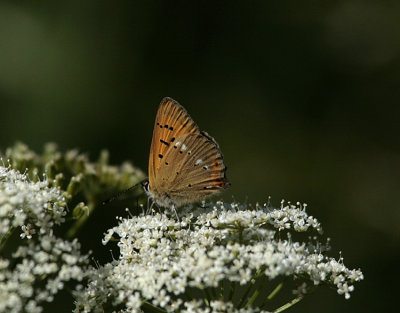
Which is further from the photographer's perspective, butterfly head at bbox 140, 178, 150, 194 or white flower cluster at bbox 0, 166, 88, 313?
butterfly head at bbox 140, 178, 150, 194

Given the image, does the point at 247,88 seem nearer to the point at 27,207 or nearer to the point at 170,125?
the point at 170,125

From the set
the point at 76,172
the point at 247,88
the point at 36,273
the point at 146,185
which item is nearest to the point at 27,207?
the point at 36,273

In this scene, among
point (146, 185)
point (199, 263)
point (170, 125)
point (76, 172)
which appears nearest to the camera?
point (199, 263)

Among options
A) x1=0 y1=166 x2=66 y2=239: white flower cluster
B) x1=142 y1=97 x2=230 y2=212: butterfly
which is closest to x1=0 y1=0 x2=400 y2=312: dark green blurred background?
x1=142 y1=97 x2=230 y2=212: butterfly

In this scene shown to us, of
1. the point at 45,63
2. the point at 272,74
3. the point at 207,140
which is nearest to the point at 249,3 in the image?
the point at 272,74

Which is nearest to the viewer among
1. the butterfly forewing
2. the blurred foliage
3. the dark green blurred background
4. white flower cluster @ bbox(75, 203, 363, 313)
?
white flower cluster @ bbox(75, 203, 363, 313)

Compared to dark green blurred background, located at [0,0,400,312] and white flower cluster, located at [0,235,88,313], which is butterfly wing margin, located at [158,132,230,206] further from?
dark green blurred background, located at [0,0,400,312]

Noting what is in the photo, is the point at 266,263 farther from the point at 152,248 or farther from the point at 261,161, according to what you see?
the point at 261,161
